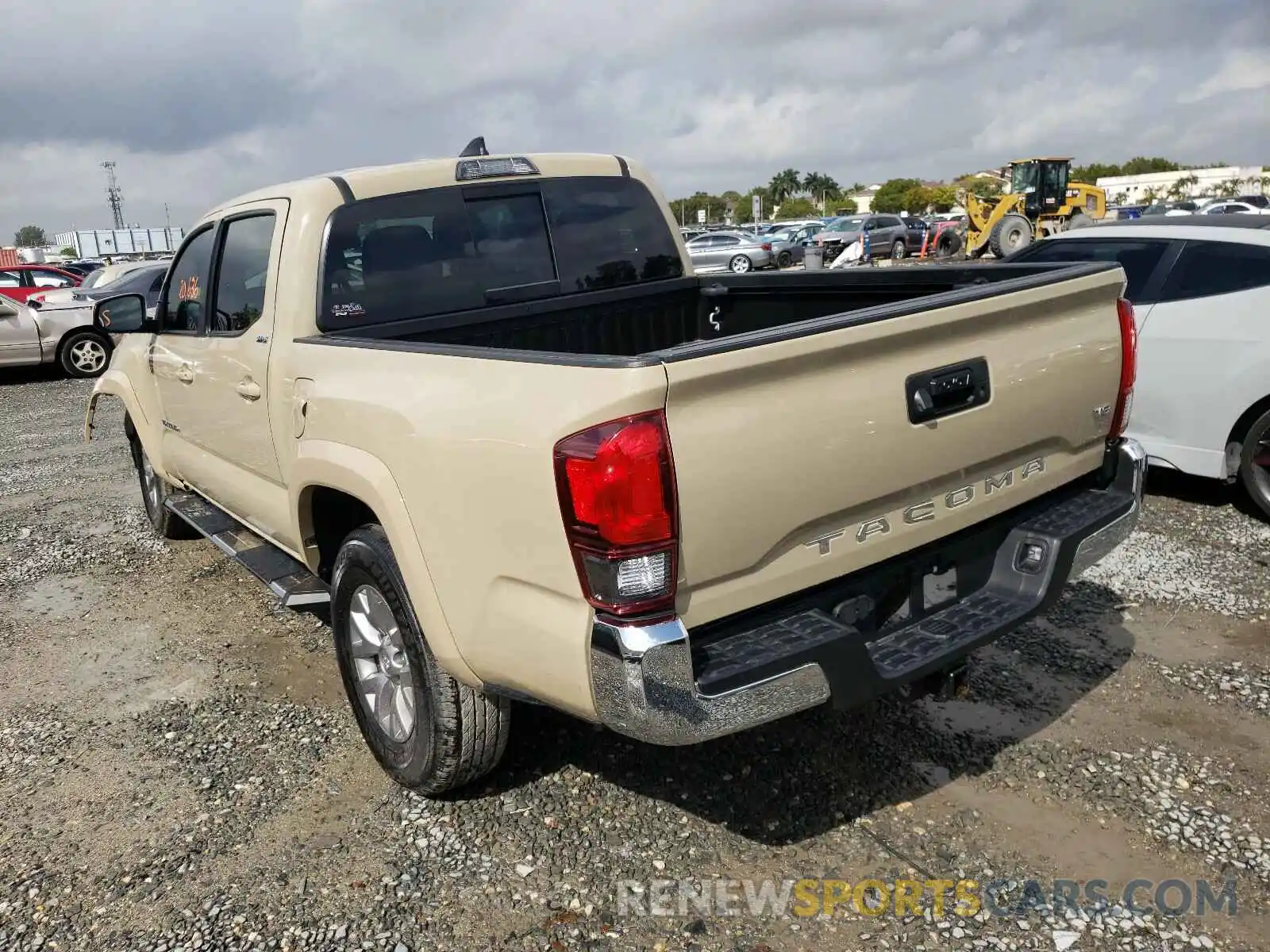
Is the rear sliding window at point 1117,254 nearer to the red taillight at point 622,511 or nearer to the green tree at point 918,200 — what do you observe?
the red taillight at point 622,511

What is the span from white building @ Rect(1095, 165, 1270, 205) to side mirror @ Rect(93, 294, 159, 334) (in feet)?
297

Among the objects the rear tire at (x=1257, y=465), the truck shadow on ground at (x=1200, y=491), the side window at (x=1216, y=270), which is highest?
the side window at (x=1216, y=270)

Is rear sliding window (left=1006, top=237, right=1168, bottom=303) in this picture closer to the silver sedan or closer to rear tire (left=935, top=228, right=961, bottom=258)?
the silver sedan

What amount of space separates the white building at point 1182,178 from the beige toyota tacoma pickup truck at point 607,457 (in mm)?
90241

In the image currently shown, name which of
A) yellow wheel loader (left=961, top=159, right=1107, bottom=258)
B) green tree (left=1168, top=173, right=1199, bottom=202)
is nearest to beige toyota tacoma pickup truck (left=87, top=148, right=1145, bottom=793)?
yellow wheel loader (left=961, top=159, right=1107, bottom=258)

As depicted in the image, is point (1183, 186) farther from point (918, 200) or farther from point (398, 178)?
point (398, 178)

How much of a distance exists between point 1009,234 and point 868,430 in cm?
2432

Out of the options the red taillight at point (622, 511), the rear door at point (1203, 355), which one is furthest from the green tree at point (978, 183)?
the red taillight at point (622, 511)

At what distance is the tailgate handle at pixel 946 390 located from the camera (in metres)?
2.57

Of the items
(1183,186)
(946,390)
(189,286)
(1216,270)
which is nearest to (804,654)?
(946,390)

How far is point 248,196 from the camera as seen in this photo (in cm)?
405

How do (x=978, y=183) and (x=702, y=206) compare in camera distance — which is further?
(x=702, y=206)

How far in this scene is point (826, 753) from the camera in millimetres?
3389

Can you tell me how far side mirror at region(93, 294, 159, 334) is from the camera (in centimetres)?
471
